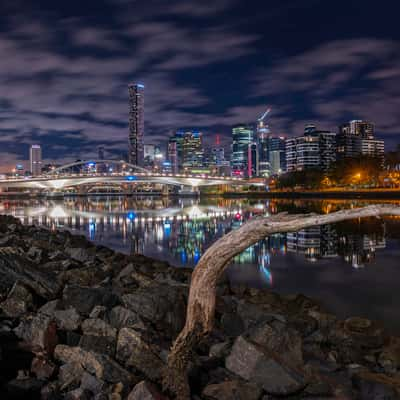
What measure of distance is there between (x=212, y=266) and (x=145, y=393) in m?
1.44

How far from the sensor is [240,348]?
4.39 meters

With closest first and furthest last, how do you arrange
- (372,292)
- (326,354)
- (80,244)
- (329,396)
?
(329,396)
(326,354)
(372,292)
(80,244)

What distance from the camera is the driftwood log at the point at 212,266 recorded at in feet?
12.9

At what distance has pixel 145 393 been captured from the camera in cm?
349

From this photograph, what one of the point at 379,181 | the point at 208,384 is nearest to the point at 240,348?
the point at 208,384

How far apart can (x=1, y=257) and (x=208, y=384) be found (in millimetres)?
4135

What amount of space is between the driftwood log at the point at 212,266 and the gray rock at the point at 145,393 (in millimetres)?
321

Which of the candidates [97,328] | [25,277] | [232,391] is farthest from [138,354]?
[25,277]

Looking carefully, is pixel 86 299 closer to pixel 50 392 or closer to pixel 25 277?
pixel 25 277

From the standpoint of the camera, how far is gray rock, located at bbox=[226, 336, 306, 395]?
13.3 feet

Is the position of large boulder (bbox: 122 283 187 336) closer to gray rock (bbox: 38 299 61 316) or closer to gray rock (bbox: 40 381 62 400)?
gray rock (bbox: 38 299 61 316)

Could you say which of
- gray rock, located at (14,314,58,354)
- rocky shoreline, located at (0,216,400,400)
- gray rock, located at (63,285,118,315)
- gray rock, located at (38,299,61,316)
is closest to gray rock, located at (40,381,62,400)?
rocky shoreline, located at (0,216,400,400)

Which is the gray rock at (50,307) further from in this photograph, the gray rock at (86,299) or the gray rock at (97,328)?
the gray rock at (97,328)

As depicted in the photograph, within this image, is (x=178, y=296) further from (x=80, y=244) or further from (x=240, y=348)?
(x=80, y=244)
